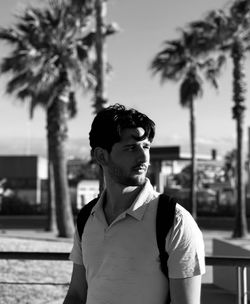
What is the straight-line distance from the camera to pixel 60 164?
68.2 ft

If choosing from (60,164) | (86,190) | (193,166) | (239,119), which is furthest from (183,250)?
(86,190)

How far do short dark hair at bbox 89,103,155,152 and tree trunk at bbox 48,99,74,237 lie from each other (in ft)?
61.9

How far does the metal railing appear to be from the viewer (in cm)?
341

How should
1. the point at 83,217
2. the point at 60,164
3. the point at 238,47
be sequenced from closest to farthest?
the point at 83,217 < the point at 60,164 < the point at 238,47

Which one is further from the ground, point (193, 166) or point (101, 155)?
point (101, 155)

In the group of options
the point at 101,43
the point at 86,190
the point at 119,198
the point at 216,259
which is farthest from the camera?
the point at 86,190

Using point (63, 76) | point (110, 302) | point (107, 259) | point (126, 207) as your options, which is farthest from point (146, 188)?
point (63, 76)

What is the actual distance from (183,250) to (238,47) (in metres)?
23.1

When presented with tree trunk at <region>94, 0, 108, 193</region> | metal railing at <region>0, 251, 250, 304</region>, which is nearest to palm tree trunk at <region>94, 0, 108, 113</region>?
tree trunk at <region>94, 0, 108, 193</region>

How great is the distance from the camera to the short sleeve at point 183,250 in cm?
171

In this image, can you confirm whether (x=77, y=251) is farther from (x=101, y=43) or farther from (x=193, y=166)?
(x=193, y=166)

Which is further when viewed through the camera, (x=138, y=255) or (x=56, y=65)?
(x=56, y=65)

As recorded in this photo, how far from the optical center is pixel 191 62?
97.8 feet

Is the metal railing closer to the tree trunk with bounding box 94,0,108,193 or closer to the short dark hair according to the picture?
the short dark hair
